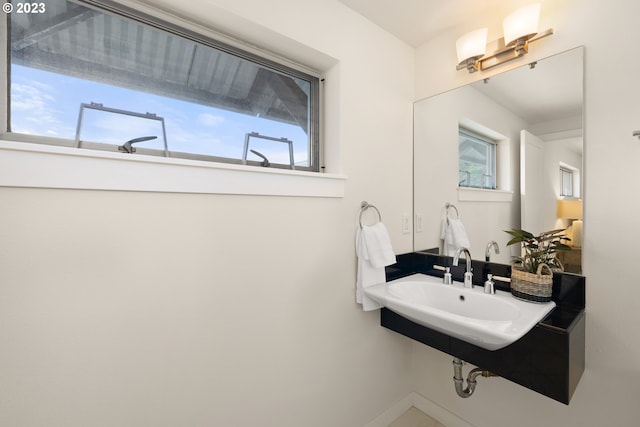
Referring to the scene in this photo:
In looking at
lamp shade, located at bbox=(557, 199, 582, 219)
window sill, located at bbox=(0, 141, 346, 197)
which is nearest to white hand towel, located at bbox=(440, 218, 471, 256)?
lamp shade, located at bbox=(557, 199, 582, 219)

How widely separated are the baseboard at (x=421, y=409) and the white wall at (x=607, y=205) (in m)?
0.52

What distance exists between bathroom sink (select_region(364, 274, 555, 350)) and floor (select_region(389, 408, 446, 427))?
0.80 meters

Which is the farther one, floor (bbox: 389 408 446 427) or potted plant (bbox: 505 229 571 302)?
floor (bbox: 389 408 446 427)

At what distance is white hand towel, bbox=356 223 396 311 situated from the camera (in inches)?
55.6

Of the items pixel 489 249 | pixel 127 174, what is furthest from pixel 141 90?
pixel 489 249

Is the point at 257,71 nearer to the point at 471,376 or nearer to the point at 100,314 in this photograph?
the point at 100,314

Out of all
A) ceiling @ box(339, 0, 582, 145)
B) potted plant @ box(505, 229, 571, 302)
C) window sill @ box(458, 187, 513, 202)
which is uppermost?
ceiling @ box(339, 0, 582, 145)

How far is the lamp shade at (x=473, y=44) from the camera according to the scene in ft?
4.60

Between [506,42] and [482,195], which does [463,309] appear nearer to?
[482,195]

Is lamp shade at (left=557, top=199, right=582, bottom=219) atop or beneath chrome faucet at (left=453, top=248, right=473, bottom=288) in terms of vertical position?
atop

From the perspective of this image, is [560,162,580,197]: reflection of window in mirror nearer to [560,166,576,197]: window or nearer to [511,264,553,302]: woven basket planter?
[560,166,576,197]: window

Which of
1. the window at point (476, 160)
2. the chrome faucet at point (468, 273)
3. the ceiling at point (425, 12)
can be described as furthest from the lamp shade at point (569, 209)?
the ceiling at point (425, 12)

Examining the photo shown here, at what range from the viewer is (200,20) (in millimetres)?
1109

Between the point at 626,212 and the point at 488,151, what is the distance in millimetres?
623
